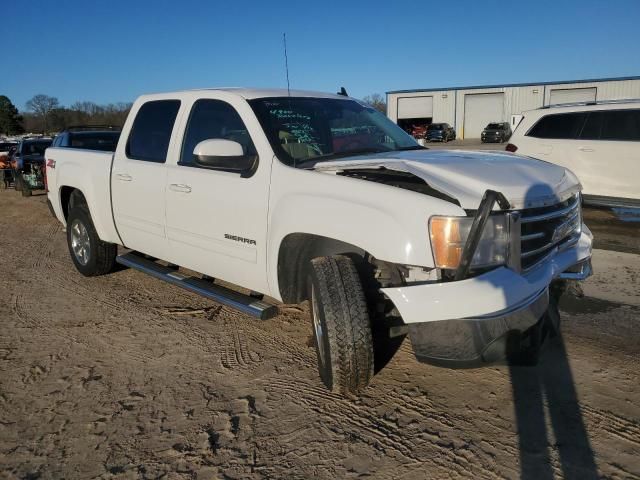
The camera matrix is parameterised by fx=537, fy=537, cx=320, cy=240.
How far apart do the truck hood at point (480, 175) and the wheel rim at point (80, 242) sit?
362 centimetres

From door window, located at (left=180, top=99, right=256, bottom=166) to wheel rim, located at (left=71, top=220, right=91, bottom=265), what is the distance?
7.23ft

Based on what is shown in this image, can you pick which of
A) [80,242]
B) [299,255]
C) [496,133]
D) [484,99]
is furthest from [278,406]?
[484,99]

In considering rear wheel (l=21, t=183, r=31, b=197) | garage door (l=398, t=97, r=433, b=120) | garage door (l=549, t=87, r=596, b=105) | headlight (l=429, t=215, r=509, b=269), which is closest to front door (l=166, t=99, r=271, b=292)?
headlight (l=429, t=215, r=509, b=269)

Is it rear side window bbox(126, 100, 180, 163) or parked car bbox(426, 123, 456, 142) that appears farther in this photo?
parked car bbox(426, 123, 456, 142)

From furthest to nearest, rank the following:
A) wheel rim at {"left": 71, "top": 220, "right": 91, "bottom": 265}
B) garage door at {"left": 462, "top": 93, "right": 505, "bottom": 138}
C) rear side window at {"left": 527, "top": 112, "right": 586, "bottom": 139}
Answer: garage door at {"left": 462, "top": 93, "right": 505, "bottom": 138} < rear side window at {"left": 527, "top": 112, "right": 586, "bottom": 139} < wheel rim at {"left": 71, "top": 220, "right": 91, "bottom": 265}

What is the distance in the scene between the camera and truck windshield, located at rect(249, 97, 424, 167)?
391 cm

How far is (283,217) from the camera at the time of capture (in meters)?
3.54

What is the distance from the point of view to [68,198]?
6.53 metres

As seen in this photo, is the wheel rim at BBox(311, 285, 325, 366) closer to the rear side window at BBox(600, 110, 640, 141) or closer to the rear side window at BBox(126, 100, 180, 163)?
the rear side window at BBox(126, 100, 180, 163)

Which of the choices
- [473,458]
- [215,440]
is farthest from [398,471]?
[215,440]

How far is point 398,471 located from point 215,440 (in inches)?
40.0

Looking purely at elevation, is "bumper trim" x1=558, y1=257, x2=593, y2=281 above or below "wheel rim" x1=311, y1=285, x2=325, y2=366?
above

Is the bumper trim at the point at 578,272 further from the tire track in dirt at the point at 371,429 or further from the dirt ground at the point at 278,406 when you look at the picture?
the tire track in dirt at the point at 371,429

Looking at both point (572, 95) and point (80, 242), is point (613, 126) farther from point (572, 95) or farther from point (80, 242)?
point (572, 95)
